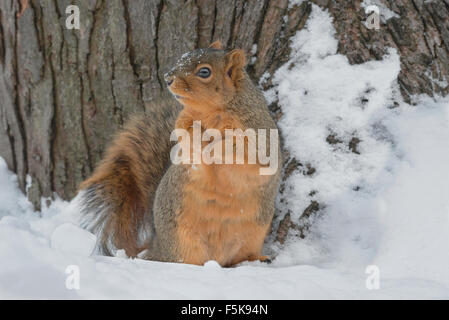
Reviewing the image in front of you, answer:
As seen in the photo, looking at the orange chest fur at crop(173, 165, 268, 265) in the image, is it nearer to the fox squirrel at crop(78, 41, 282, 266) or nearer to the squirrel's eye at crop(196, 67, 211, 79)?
the fox squirrel at crop(78, 41, 282, 266)

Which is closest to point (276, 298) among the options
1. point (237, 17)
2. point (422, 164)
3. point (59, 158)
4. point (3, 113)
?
point (422, 164)

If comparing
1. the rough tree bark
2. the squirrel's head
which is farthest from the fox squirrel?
the rough tree bark

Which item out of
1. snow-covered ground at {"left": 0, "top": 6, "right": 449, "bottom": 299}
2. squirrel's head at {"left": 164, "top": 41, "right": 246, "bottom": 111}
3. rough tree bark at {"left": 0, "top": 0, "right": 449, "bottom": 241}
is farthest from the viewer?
rough tree bark at {"left": 0, "top": 0, "right": 449, "bottom": 241}

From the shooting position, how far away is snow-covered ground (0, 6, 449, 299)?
0.92 metres

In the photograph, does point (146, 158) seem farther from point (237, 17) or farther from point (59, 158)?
point (237, 17)

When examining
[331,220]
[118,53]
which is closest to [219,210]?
[331,220]

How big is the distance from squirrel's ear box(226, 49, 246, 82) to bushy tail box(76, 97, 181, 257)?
353mm

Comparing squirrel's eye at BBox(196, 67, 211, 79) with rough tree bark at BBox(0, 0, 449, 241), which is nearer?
squirrel's eye at BBox(196, 67, 211, 79)

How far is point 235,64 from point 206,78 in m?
0.11

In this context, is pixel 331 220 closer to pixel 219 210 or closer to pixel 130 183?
pixel 219 210

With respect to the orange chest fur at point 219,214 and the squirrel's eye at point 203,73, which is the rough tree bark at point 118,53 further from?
the squirrel's eye at point 203,73

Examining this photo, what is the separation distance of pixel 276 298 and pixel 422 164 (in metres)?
0.67

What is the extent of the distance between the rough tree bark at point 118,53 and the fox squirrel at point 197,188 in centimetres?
16

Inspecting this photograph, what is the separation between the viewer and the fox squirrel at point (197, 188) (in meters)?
1.31
